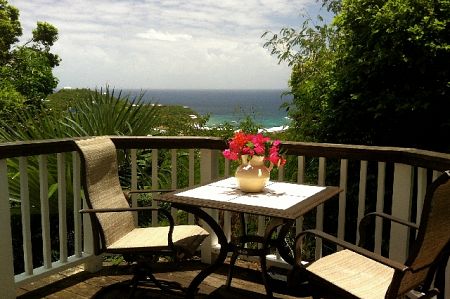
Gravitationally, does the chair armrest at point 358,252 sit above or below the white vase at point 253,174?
below

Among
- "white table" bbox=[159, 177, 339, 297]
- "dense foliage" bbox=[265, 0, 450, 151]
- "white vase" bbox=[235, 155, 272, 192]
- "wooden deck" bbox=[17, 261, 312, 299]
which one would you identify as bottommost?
"wooden deck" bbox=[17, 261, 312, 299]

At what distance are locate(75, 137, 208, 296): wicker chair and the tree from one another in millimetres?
11210

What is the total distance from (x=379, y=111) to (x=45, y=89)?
684 inches

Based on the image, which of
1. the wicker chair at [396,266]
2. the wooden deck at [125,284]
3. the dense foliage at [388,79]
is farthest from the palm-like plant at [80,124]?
the wicker chair at [396,266]

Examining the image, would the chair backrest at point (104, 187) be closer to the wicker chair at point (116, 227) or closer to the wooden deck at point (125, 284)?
the wicker chair at point (116, 227)

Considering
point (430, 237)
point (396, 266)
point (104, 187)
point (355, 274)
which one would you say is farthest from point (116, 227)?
point (430, 237)

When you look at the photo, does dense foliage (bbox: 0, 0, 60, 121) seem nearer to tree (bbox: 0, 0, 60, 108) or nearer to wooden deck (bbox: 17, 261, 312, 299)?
tree (bbox: 0, 0, 60, 108)

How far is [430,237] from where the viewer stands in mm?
1976

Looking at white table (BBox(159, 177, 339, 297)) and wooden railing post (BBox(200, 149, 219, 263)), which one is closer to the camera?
white table (BBox(159, 177, 339, 297))

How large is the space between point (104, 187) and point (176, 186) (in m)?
0.86

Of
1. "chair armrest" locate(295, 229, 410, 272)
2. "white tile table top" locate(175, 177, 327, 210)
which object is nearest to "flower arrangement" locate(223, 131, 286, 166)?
"white tile table top" locate(175, 177, 327, 210)

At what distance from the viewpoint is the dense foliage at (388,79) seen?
3971mm

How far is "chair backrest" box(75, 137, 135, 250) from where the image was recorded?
300cm

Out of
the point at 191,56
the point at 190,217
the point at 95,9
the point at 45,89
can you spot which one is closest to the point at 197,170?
the point at 190,217
